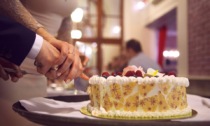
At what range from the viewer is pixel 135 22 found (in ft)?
27.4

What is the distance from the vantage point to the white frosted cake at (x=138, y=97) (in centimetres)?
79

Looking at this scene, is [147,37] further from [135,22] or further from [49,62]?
[49,62]

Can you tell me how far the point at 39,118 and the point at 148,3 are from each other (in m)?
6.92

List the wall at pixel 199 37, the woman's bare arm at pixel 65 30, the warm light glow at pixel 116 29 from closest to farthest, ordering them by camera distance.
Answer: the woman's bare arm at pixel 65 30 → the wall at pixel 199 37 → the warm light glow at pixel 116 29

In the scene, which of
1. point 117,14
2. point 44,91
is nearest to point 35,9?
point 44,91

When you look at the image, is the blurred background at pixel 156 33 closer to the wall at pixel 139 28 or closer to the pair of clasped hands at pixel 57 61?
the wall at pixel 139 28

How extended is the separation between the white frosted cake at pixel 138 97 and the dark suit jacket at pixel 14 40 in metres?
0.25

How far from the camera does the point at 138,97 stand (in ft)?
2.67

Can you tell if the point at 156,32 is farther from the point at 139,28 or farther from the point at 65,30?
the point at 65,30

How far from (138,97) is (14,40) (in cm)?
37

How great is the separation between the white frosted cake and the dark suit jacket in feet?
0.82

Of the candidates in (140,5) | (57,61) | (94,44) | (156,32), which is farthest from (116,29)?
(57,61)

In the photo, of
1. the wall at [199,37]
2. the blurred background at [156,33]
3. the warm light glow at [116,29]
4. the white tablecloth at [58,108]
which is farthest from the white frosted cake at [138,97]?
the warm light glow at [116,29]

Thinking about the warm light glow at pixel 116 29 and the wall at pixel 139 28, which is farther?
the warm light glow at pixel 116 29
